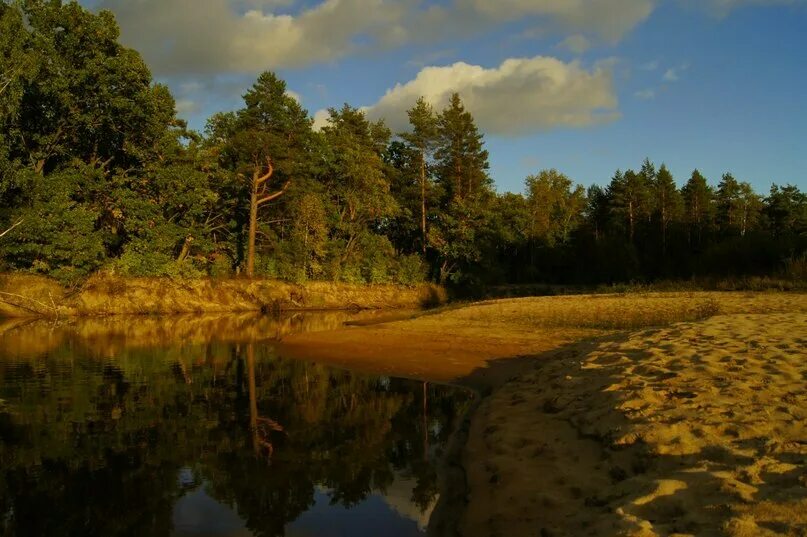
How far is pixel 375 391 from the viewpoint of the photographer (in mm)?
13398

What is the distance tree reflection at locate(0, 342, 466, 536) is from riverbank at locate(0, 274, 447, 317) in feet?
64.5

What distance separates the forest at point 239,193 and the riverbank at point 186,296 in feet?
3.17

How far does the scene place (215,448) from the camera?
9.03 metres

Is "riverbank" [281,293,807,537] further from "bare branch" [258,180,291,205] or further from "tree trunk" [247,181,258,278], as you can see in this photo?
"bare branch" [258,180,291,205]

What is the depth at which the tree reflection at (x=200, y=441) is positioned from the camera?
686 cm

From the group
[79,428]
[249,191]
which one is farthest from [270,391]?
[249,191]

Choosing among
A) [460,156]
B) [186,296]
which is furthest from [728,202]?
[186,296]

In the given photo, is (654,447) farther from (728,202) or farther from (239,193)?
(728,202)

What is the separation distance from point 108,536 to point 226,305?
3567 centimetres

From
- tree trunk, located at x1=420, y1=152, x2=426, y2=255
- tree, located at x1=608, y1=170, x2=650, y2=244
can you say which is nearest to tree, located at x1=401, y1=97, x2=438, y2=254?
tree trunk, located at x1=420, y1=152, x2=426, y2=255

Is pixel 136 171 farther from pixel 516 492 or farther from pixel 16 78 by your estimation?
pixel 516 492

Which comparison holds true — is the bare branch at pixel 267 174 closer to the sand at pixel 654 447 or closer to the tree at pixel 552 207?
the sand at pixel 654 447

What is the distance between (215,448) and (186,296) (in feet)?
106

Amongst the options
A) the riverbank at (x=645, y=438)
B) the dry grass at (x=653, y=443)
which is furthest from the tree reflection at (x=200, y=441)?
the dry grass at (x=653, y=443)
